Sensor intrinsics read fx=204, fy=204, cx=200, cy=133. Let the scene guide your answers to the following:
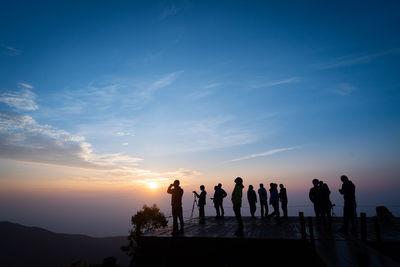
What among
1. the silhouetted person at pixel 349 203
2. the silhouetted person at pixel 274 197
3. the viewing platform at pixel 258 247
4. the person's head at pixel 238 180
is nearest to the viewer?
the viewing platform at pixel 258 247

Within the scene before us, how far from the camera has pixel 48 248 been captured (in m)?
137

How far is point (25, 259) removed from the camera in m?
122

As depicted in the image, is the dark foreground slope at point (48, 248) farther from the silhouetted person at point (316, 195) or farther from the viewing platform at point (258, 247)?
the silhouetted person at point (316, 195)

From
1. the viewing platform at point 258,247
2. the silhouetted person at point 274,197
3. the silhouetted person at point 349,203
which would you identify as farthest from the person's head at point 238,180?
the silhouetted person at point 349,203

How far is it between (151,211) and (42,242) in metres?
162

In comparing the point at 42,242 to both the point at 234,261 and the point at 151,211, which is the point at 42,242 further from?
the point at 234,261

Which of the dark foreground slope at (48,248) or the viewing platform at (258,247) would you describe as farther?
the dark foreground slope at (48,248)

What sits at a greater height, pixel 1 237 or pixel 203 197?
pixel 203 197

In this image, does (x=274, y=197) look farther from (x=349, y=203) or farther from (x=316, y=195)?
(x=349, y=203)

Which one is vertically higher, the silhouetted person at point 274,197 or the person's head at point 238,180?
the person's head at point 238,180

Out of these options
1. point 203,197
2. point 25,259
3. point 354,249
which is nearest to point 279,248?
point 354,249

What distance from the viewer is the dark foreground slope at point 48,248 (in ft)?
390

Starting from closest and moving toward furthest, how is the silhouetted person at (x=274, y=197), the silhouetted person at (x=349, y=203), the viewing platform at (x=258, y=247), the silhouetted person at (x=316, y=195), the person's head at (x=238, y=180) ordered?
the viewing platform at (x=258, y=247), the silhouetted person at (x=349, y=203), the person's head at (x=238, y=180), the silhouetted person at (x=316, y=195), the silhouetted person at (x=274, y=197)

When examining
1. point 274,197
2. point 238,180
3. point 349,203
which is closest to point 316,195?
point 349,203
